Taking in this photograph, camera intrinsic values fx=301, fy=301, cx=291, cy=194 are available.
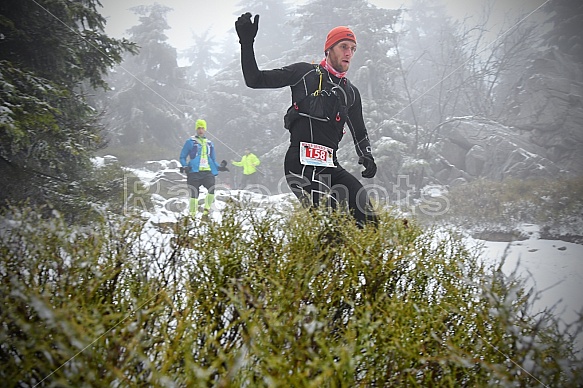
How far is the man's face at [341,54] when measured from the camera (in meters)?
3.30

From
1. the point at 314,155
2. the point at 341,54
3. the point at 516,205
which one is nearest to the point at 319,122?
the point at 314,155

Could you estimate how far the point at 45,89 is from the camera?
4.40 m

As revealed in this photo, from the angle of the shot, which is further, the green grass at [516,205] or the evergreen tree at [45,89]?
the green grass at [516,205]

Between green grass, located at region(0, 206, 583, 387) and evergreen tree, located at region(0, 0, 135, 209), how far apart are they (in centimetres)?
360

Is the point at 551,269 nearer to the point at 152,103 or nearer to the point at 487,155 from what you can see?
the point at 487,155

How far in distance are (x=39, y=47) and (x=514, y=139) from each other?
21.6 metres

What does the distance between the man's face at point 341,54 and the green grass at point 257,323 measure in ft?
6.49

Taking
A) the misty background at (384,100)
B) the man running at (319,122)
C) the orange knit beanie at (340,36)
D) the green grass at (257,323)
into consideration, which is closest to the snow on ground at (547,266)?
the man running at (319,122)

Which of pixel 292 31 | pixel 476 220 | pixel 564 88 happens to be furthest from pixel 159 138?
pixel 564 88

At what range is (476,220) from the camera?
31.4 ft

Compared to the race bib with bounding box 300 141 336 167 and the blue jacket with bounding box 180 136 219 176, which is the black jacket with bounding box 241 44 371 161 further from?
the blue jacket with bounding box 180 136 219 176

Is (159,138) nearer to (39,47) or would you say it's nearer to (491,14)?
(39,47)

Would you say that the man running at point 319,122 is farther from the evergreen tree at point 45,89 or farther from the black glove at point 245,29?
the evergreen tree at point 45,89

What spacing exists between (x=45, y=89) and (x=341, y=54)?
428 cm
